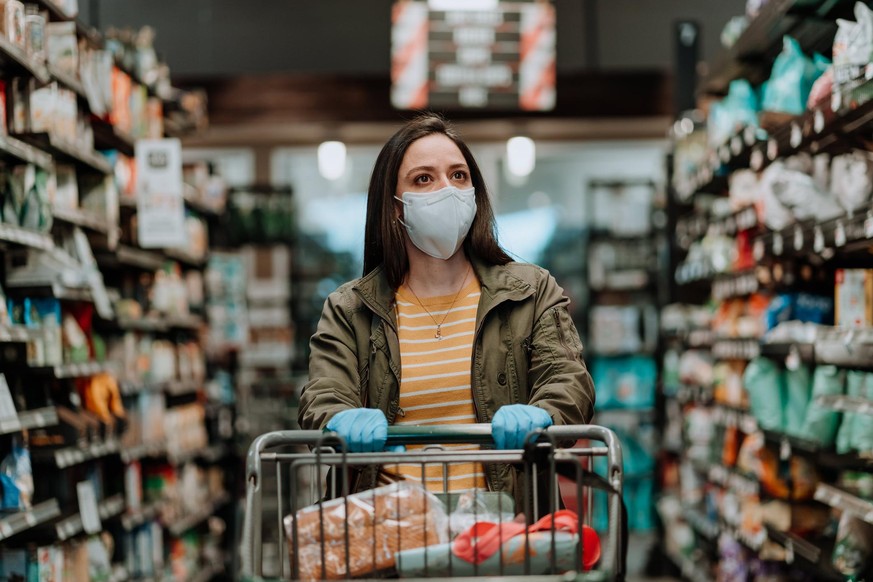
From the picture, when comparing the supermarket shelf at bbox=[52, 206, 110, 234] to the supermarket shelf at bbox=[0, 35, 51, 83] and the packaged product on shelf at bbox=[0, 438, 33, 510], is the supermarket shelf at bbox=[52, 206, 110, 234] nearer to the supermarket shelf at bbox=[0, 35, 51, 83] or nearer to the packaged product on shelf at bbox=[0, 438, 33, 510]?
the supermarket shelf at bbox=[0, 35, 51, 83]

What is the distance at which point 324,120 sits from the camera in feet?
29.7

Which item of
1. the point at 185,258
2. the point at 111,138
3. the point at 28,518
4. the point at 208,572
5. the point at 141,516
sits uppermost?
the point at 111,138

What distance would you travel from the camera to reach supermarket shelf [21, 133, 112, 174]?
12.8ft

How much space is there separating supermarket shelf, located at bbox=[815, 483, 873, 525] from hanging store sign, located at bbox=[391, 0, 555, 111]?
4.82 meters

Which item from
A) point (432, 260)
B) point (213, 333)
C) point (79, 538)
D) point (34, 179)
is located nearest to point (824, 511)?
point (432, 260)

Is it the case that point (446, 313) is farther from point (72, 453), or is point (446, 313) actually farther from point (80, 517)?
point (80, 517)

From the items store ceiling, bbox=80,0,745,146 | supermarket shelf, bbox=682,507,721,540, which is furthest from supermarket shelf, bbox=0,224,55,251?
store ceiling, bbox=80,0,745,146

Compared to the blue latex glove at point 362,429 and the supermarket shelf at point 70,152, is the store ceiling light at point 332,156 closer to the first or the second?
the supermarket shelf at point 70,152

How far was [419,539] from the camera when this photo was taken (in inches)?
81.7

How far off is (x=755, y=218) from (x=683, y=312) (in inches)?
77.7

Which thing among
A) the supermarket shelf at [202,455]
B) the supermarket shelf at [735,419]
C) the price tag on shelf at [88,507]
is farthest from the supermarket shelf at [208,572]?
the supermarket shelf at [735,419]

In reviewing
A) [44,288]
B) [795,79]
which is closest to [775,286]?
[795,79]

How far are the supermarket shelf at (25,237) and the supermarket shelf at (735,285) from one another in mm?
3049

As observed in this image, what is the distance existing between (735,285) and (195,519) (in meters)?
3.43
